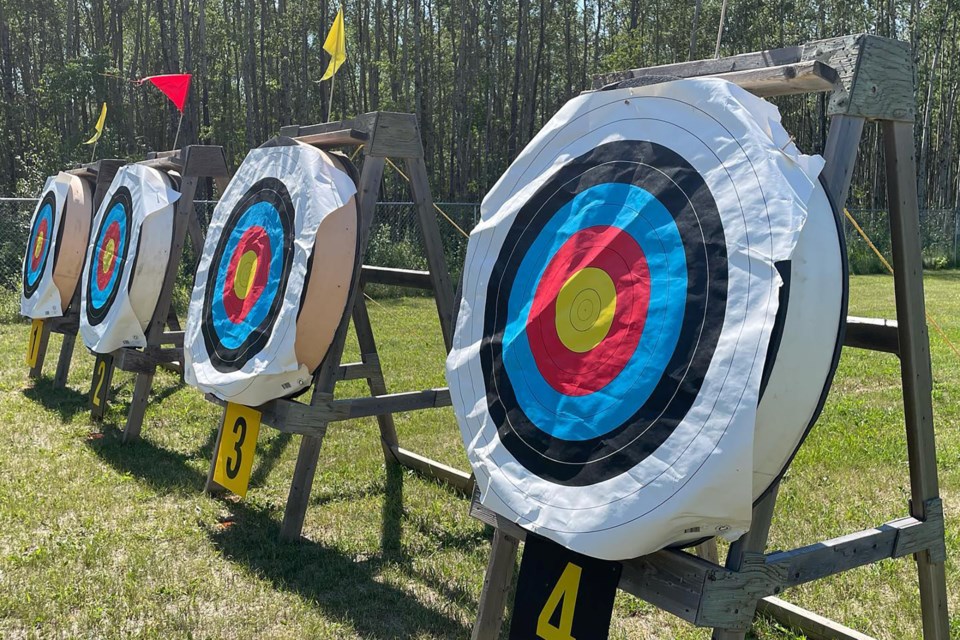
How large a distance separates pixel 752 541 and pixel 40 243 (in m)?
7.02

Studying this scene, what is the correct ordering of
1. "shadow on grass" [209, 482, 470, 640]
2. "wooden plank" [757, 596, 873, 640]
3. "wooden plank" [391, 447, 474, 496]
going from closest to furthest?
"wooden plank" [757, 596, 873, 640]
"shadow on grass" [209, 482, 470, 640]
"wooden plank" [391, 447, 474, 496]

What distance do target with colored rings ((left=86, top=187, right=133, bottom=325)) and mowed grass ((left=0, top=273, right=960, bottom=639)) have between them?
2.56 feet

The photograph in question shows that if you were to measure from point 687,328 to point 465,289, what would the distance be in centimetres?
83

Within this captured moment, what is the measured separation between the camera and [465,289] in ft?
8.45

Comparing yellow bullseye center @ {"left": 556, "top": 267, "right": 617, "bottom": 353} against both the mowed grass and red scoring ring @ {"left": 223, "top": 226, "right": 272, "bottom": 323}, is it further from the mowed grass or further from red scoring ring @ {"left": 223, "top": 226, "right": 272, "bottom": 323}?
red scoring ring @ {"left": 223, "top": 226, "right": 272, "bottom": 323}

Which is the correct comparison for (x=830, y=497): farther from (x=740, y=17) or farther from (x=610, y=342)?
(x=740, y=17)

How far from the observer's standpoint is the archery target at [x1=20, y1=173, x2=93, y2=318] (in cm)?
659

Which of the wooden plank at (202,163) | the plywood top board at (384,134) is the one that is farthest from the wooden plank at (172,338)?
the plywood top board at (384,134)

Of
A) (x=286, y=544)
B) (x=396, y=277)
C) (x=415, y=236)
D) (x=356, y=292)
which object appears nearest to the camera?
(x=286, y=544)

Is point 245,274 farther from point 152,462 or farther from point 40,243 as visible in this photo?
point 40,243

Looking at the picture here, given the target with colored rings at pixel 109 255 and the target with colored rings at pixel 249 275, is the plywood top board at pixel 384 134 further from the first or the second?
the target with colored rings at pixel 109 255

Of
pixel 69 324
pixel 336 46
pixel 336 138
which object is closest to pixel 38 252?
pixel 69 324

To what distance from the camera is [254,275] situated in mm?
3895

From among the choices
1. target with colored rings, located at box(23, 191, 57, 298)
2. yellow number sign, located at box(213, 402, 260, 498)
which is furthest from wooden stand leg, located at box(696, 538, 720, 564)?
target with colored rings, located at box(23, 191, 57, 298)
